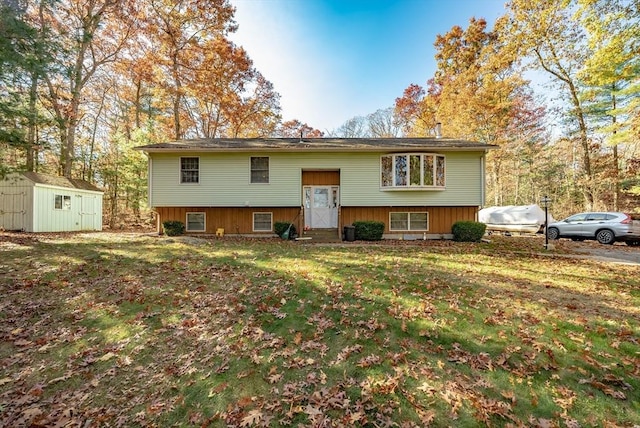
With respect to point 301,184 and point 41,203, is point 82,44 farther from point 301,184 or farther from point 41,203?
point 301,184

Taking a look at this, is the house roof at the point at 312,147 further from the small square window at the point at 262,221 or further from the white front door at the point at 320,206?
the small square window at the point at 262,221

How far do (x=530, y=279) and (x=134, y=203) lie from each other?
23971 millimetres

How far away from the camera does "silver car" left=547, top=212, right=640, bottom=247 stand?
493 inches

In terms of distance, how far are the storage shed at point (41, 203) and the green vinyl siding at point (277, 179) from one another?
5640 millimetres

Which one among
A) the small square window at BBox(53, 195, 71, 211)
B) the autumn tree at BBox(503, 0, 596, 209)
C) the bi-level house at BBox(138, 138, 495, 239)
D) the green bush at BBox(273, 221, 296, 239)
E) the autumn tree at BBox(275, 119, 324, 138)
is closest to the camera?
the green bush at BBox(273, 221, 296, 239)

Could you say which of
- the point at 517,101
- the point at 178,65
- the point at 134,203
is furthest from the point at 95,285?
the point at 517,101

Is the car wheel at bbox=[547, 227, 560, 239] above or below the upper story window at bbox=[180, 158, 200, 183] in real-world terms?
below

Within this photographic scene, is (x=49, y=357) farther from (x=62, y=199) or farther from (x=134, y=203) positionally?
(x=134, y=203)

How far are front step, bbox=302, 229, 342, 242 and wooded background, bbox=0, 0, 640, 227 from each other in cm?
1226

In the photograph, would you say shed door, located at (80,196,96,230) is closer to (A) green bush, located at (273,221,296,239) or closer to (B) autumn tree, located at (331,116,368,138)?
(A) green bush, located at (273,221,296,239)

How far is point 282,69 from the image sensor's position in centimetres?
1833

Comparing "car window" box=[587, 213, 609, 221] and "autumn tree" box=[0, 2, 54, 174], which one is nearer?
"autumn tree" box=[0, 2, 54, 174]

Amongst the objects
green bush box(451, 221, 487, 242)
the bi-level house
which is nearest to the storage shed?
the bi-level house

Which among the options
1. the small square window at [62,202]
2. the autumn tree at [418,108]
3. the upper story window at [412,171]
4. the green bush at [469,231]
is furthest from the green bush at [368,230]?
the autumn tree at [418,108]
